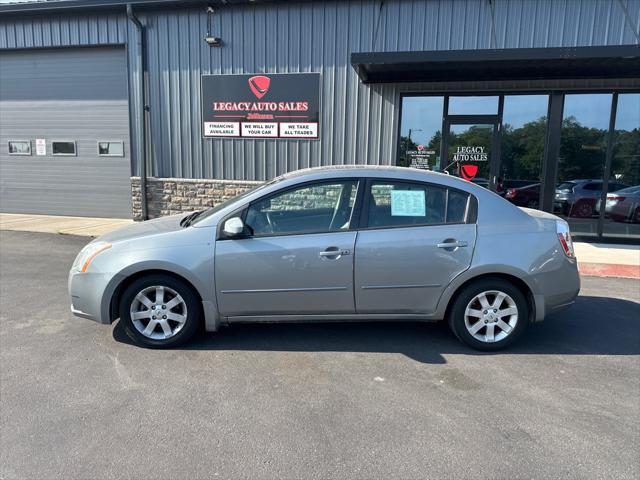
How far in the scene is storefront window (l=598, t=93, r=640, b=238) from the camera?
920cm

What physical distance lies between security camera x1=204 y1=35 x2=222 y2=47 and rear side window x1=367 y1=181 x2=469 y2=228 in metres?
7.90

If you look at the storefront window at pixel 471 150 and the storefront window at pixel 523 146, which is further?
the storefront window at pixel 471 150

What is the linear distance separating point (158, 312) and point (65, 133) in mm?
10479

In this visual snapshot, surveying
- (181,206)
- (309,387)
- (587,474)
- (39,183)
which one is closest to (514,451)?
(587,474)

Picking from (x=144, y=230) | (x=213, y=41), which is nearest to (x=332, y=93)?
(x=213, y=41)

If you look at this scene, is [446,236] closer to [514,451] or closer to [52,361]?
[514,451]

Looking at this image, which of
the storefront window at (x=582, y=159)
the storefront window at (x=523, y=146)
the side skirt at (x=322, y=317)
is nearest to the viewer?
the side skirt at (x=322, y=317)

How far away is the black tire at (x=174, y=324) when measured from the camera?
385 centimetres

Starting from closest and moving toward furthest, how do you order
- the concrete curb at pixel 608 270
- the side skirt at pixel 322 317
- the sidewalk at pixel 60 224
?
the side skirt at pixel 322 317
the concrete curb at pixel 608 270
the sidewalk at pixel 60 224

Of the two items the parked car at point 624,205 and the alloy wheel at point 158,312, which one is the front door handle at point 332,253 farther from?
the parked car at point 624,205

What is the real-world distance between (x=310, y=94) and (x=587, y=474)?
29.9 feet

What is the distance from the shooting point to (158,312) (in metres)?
3.90

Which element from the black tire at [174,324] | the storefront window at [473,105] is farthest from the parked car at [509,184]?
the black tire at [174,324]

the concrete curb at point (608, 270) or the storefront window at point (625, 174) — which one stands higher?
the storefront window at point (625, 174)
